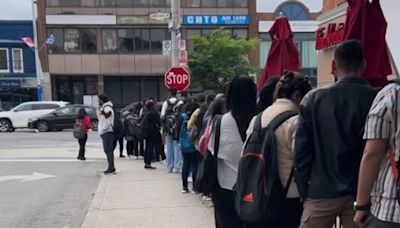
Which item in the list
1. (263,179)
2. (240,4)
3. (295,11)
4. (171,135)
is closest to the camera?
(263,179)

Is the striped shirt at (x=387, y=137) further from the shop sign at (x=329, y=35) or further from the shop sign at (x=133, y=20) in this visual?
the shop sign at (x=133, y=20)

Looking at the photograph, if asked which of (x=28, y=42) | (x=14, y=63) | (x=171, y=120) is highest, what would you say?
(x=28, y=42)

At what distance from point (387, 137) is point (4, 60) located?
4118cm

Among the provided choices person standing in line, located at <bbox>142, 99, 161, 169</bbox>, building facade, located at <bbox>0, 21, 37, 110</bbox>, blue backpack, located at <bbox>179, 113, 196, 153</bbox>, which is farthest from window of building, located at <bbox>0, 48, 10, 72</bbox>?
blue backpack, located at <bbox>179, 113, 196, 153</bbox>

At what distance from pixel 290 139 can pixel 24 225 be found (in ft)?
15.5

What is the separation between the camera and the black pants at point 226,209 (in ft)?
14.0

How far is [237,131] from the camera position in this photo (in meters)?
4.22

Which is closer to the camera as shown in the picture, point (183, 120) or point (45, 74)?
point (183, 120)

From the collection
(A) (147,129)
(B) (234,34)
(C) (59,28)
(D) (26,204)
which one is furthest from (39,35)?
(D) (26,204)

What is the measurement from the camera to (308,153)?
10.5 ft

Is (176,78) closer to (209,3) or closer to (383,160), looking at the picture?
(383,160)

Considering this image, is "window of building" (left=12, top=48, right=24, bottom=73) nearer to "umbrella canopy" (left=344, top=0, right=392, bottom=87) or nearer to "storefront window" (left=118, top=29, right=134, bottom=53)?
"storefront window" (left=118, top=29, right=134, bottom=53)

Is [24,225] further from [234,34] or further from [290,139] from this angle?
[234,34]

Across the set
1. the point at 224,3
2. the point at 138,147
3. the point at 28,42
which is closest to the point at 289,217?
the point at 138,147
